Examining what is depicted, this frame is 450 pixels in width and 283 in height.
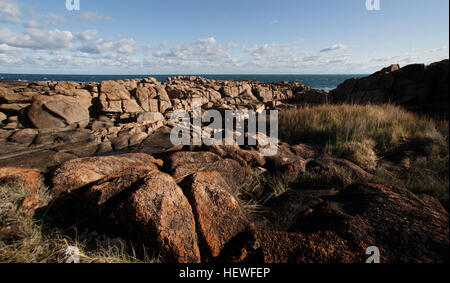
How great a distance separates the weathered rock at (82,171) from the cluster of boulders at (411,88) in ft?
43.2

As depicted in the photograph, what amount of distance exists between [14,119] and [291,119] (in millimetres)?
12351

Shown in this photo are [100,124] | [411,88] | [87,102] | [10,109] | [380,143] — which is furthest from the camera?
[411,88]

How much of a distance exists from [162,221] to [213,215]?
0.49m

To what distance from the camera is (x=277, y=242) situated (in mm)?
1797

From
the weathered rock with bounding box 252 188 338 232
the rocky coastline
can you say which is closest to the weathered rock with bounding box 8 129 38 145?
the rocky coastline

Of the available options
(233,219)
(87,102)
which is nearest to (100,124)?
(87,102)

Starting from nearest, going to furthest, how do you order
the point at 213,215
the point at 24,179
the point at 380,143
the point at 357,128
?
the point at 213,215 < the point at 24,179 < the point at 380,143 < the point at 357,128

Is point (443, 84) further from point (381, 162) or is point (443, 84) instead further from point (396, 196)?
point (396, 196)

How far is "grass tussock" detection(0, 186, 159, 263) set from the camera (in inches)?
70.0
